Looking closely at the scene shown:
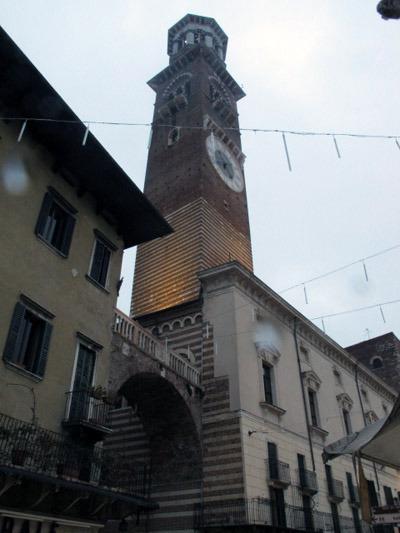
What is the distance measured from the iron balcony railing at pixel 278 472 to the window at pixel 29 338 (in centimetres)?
996

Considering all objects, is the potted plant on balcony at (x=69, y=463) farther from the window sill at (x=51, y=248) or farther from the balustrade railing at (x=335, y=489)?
the balustrade railing at (x=335, y=489)

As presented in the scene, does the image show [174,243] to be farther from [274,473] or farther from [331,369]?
[274,473]

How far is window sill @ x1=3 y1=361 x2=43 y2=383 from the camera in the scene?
1041 centimetres

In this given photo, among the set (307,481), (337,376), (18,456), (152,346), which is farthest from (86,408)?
(337,376)

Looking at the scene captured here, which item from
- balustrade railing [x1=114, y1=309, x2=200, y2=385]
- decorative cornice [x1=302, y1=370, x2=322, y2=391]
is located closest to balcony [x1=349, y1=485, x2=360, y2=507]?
decorative cornice [x1=302, y1=370, x2=322, y2=391]

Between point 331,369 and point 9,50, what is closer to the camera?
point 9,50

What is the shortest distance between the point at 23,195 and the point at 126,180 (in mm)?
3300

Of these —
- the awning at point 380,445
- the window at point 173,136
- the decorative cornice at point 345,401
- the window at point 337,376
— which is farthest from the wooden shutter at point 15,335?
the window at point 173,136

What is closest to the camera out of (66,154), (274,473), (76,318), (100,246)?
(76,318)

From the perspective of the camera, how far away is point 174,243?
26422mm

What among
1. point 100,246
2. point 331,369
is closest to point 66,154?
point 100,246

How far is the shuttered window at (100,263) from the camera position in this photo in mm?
14386

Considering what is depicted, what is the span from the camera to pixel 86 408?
11.8m

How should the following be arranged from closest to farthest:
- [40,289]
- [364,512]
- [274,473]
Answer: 1. [364,512]
2. [40,289]
3. [274,473]
